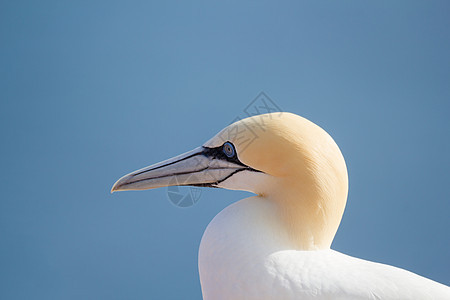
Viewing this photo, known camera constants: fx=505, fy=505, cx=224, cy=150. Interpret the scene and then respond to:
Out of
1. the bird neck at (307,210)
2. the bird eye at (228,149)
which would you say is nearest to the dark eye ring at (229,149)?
the bird eye at (228,149)

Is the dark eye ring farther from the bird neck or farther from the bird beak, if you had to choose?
the bird neck

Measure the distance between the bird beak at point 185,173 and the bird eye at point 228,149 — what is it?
35mm

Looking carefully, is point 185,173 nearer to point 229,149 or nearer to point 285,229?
point 229,149

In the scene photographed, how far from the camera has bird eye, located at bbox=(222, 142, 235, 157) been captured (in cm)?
184

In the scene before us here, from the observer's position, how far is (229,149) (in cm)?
185

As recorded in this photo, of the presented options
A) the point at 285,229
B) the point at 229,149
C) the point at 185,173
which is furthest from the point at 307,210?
the point at 185,173

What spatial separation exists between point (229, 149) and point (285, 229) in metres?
0.36

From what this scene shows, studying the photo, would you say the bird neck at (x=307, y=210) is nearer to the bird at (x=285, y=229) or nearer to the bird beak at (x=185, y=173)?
the bird at (x=285, y=229)

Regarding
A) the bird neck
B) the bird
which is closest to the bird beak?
the bird

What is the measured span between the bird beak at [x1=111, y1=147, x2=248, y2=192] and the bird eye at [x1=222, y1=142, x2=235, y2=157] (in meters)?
0.03

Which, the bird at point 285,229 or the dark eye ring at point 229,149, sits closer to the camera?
the bird at point 285,229

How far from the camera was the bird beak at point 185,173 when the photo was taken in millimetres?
1907

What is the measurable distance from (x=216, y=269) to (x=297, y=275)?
28 centimetres

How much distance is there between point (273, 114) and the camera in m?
1.80
